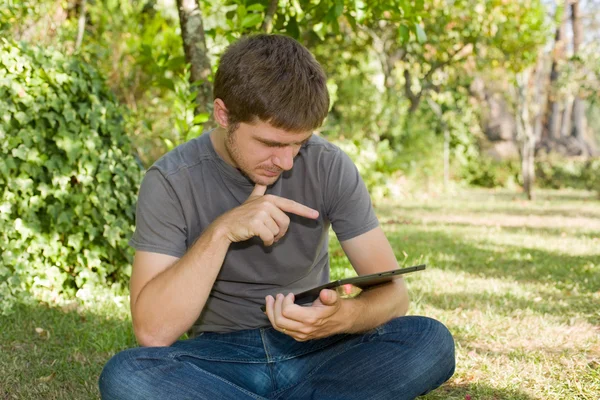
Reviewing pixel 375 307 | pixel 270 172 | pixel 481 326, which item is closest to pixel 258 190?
pixel 270 172

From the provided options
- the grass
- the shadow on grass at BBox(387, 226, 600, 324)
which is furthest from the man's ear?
the shadow on grass at BBox(387, 226, 600, 324)

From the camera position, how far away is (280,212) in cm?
237

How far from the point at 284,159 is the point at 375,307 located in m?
0.67

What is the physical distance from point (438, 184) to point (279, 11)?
12866mm

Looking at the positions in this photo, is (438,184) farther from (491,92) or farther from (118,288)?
(118,288)

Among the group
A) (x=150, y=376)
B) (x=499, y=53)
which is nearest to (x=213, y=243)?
(x=150, y=376)

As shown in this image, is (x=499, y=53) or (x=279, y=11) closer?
(x=279, y=11)

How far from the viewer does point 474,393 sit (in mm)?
3072

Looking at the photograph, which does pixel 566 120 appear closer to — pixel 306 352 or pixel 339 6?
pixel 339 6

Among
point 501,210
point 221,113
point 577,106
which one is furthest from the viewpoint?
point 577,106

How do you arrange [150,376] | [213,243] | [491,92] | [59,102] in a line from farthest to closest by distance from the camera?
[491,92] < [59,102] < [213,243] < [150,376]

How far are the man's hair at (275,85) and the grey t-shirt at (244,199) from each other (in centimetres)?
27

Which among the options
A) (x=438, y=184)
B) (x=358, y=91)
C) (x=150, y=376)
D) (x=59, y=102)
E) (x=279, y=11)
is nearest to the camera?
(x=150, y=376)

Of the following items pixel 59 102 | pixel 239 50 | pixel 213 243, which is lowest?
pixel 213 243
